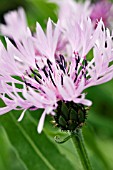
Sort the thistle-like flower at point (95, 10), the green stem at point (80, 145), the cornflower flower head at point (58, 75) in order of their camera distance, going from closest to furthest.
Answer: the cornflower flower head at point (58, 75) < the green stem at point (80, 145) < the thistle-like flower at point (95, 10)

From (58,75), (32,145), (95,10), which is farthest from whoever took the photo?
(95,10)

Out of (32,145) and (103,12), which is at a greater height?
(103,12)

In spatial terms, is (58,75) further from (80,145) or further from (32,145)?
(32,145)

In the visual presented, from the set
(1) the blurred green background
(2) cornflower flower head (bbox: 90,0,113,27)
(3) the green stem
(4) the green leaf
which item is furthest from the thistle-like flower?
(3) the green stem

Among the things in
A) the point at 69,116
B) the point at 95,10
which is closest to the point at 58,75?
the point at 69,116

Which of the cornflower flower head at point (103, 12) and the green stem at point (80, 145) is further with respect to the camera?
the cornflower flower head at point (103, 12)

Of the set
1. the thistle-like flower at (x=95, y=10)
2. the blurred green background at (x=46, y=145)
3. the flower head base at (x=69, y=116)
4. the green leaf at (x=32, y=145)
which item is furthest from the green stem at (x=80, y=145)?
the thistle-like flower at (x=95, y=10)

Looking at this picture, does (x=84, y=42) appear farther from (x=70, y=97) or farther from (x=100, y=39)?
(x=70, y=97)

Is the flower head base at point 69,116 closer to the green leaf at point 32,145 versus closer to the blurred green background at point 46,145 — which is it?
the blurred green background at point 46,145

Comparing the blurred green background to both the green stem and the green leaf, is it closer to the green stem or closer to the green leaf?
the green leaf
